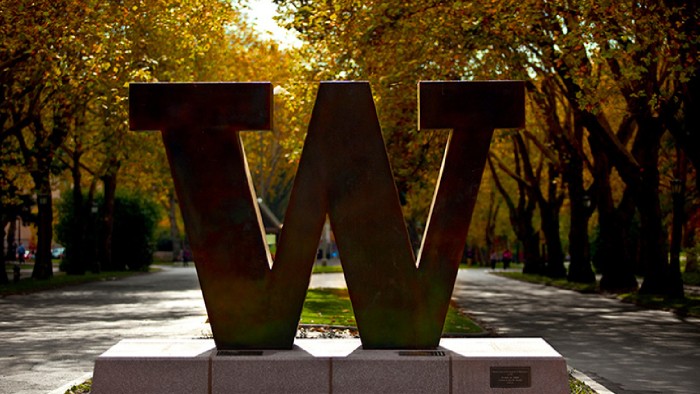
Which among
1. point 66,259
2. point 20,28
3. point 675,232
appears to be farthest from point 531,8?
point 66,259

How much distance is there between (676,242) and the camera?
36.0 m

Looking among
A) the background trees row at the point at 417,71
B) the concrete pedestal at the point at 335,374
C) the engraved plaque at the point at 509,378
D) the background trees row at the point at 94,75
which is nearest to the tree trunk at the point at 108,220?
the background trees row at the point at 94,75

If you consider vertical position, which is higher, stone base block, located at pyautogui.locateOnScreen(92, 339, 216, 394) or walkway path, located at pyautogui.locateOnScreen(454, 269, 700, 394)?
stone base block, located at pyautogui.locateOnScreen(92, 339, 216, 394)

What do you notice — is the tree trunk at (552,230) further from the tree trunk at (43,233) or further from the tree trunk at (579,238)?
the tree trunk at (43,233)

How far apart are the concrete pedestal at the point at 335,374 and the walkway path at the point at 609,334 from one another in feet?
7.73

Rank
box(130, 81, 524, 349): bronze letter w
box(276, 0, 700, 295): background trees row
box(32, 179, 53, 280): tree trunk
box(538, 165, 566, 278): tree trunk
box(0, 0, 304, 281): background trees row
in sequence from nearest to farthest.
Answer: box(130, 81, 524, 349): bronze letter w < box(276, 0, 700, 295): background trees row < box(0, 0, 304, 281): background trees row < box(32, 179, 53, 280): tree trunk < box(538, 165, 566, 278): tree trunk

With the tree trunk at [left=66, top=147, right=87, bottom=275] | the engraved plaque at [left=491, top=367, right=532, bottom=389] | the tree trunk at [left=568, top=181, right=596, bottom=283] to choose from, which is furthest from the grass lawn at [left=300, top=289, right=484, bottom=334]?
the tree trunk at [left=66, top=147, right=87, bottom=275]

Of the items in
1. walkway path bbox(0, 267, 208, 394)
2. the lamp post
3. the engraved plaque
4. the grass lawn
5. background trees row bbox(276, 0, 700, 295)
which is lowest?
walkway path bbox(0, 267, 208, 394)

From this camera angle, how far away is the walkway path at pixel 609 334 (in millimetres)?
13391

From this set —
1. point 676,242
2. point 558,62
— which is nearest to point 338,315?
point 558,62

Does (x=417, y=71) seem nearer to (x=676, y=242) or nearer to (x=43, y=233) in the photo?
(x=676, y=242)

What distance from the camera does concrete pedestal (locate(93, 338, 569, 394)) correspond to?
1012 cm

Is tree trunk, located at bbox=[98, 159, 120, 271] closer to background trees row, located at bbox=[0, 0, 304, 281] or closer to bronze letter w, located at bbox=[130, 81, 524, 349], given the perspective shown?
background trees row, located at bbox=[0, 0, 304, 281]

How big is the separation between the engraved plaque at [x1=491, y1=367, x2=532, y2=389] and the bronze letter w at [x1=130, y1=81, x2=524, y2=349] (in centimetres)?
96
